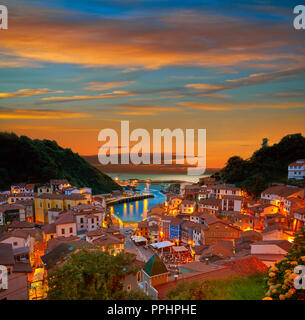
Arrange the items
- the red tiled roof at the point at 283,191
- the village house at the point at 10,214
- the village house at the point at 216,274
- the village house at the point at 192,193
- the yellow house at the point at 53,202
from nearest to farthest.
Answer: the village house at the point at 216,274 < the red tiled roof at the point at 283,191 < the village house at the point at 10,214 < the yellow house at the point at 53,202 < the village house at the point at 192,193

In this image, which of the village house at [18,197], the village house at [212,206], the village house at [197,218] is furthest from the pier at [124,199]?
the village house at [197,218]

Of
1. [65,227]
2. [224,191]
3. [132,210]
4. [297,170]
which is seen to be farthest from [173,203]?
[65,227]

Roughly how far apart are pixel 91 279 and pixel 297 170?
19815mm

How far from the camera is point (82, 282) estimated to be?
3629mm

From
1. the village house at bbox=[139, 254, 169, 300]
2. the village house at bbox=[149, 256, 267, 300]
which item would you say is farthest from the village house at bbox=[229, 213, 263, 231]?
the village house at bbox=[139, 254, 169, 300]

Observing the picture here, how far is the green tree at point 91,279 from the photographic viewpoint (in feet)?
11.8

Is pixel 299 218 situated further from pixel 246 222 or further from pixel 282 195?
pixel 246 222

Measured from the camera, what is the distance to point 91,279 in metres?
3.74

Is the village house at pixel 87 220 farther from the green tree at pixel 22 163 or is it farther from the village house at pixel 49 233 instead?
the green tree at pixel 22 163

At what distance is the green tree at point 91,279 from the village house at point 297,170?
1874 centimetres
